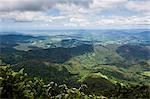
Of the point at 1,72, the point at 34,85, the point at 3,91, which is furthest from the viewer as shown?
the point at 34,85

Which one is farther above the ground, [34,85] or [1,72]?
[1,72]

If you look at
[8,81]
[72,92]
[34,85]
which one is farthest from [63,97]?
[8,81]

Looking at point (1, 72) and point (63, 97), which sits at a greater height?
point (1, 72)

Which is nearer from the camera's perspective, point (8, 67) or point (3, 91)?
point (3, 91)

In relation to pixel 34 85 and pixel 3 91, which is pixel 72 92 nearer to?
pixel 34 85

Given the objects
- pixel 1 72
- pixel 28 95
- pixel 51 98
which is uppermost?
pixel 1 72

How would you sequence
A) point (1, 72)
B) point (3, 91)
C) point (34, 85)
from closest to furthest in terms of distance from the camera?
point (3, 91) < point (1, 72) < point (34, 85)

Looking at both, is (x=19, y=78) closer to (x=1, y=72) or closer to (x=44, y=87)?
(x=1, y=72)

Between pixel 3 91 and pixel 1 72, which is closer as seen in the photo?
pixel 3 91

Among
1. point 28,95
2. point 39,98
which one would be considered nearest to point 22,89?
point 28,95
